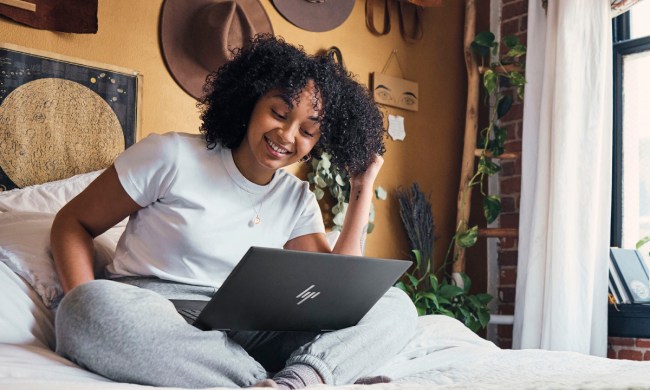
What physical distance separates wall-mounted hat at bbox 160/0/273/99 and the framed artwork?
0.20 metres

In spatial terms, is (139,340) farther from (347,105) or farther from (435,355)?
(347,105)

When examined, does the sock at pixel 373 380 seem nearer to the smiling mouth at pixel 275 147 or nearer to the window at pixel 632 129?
the smiling mouth at pixel 275 147

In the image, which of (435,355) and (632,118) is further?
(632,118)

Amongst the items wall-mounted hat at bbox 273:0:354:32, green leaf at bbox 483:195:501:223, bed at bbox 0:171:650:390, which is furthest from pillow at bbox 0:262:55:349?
green leaf at bbox 483:195:501:223

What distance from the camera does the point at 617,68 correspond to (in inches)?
138

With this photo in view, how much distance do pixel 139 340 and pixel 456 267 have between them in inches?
102

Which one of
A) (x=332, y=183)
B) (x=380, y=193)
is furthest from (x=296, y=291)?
(x=380, y=193)

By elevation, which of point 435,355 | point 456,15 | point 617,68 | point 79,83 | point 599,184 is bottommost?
point 435,355

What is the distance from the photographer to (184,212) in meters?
1.77

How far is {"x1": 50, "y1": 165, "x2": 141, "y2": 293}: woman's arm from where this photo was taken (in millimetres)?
1678

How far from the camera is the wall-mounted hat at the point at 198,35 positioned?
2.84 meters

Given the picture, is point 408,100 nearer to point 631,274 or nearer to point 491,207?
point 491,207

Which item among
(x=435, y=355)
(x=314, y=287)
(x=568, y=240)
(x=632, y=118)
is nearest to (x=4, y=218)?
(x=314, y=287)

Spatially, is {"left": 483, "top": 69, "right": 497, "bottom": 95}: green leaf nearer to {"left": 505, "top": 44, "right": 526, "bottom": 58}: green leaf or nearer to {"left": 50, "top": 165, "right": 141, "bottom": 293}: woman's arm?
{"left": 505, "top": 44, "right": 526, "bottom": 58}: green leaf
